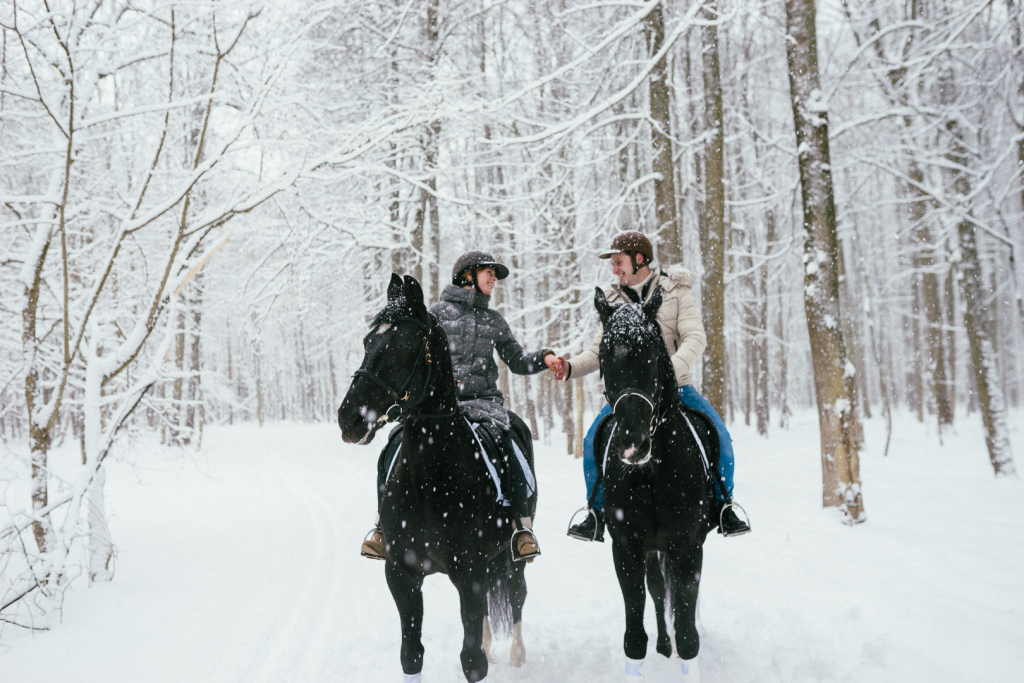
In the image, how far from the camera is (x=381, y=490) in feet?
11.9

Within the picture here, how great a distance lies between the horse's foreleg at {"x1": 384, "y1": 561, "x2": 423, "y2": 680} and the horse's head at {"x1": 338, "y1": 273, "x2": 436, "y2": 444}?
3.36 feet

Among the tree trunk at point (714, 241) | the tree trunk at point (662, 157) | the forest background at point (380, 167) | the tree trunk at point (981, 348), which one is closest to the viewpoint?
the forest background at point (380, 167)

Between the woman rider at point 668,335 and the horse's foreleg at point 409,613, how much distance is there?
4.02ft

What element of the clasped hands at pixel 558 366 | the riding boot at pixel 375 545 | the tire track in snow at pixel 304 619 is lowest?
the tire track in snow at pixel 304 619

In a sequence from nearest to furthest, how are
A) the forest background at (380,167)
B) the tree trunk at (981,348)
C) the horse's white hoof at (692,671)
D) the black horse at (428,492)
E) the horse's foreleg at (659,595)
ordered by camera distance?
the black horse at (428,492) → the horse's white hoof at (692,671) → the horse's foreleg at (659,595) → the forest background at (380,167) → the tree trunk at (981,348)

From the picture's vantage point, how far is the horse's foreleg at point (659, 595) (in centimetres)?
374

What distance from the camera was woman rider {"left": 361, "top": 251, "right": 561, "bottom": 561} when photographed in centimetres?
390

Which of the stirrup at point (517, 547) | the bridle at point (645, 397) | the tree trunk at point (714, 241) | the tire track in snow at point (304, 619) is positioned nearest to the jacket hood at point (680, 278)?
the bridle at point (645, 397)

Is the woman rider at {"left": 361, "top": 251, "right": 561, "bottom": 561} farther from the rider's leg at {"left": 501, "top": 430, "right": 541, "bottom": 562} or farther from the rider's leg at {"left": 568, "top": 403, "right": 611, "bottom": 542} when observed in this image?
the rider's leg at {"left": 568, "top": 403, "right": 611, "bottom": 542}

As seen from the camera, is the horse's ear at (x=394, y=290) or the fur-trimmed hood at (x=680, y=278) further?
the fur-trimmed hood at (x=680, y=278)

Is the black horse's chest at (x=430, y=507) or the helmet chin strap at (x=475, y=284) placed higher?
the helmet chin strap at (x=475, y=284)

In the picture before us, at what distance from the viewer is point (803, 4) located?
7.80 meters

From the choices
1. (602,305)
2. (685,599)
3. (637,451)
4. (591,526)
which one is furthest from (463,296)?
(685,599)

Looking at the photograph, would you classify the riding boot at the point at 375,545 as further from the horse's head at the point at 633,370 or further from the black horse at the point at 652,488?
the horse's head at the point at 633,370
